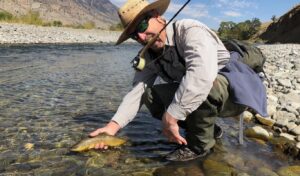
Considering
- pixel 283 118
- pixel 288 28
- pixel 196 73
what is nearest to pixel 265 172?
pixel 196 73

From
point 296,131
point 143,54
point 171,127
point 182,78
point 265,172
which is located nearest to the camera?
point 171,127

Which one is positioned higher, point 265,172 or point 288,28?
point 288,28

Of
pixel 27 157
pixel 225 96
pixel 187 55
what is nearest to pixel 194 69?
pixel 187 55

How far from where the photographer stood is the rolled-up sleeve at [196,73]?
3383 millimetres

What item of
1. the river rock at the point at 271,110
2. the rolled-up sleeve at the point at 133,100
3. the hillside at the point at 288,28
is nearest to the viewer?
the rolled-up sleeve at the point at 133,100

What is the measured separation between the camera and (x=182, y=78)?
3.65 m

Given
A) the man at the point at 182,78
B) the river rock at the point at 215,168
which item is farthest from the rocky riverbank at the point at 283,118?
the man at the point at 182,78

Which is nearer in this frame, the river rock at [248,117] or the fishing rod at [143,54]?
the fishing rod at [143,54]

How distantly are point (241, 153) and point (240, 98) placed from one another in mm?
1304

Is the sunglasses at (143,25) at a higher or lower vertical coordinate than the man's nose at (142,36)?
higher

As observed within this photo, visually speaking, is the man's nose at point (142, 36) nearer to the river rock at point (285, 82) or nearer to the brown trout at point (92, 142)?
the brown trout at point (92, 142)

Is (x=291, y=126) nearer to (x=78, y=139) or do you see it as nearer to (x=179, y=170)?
(x=179, y=170)

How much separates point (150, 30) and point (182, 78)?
0.58m

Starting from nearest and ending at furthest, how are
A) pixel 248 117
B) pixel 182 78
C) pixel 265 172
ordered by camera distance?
1. pixel 182 78
2. pixel 265 172
3. pixel 248 117
